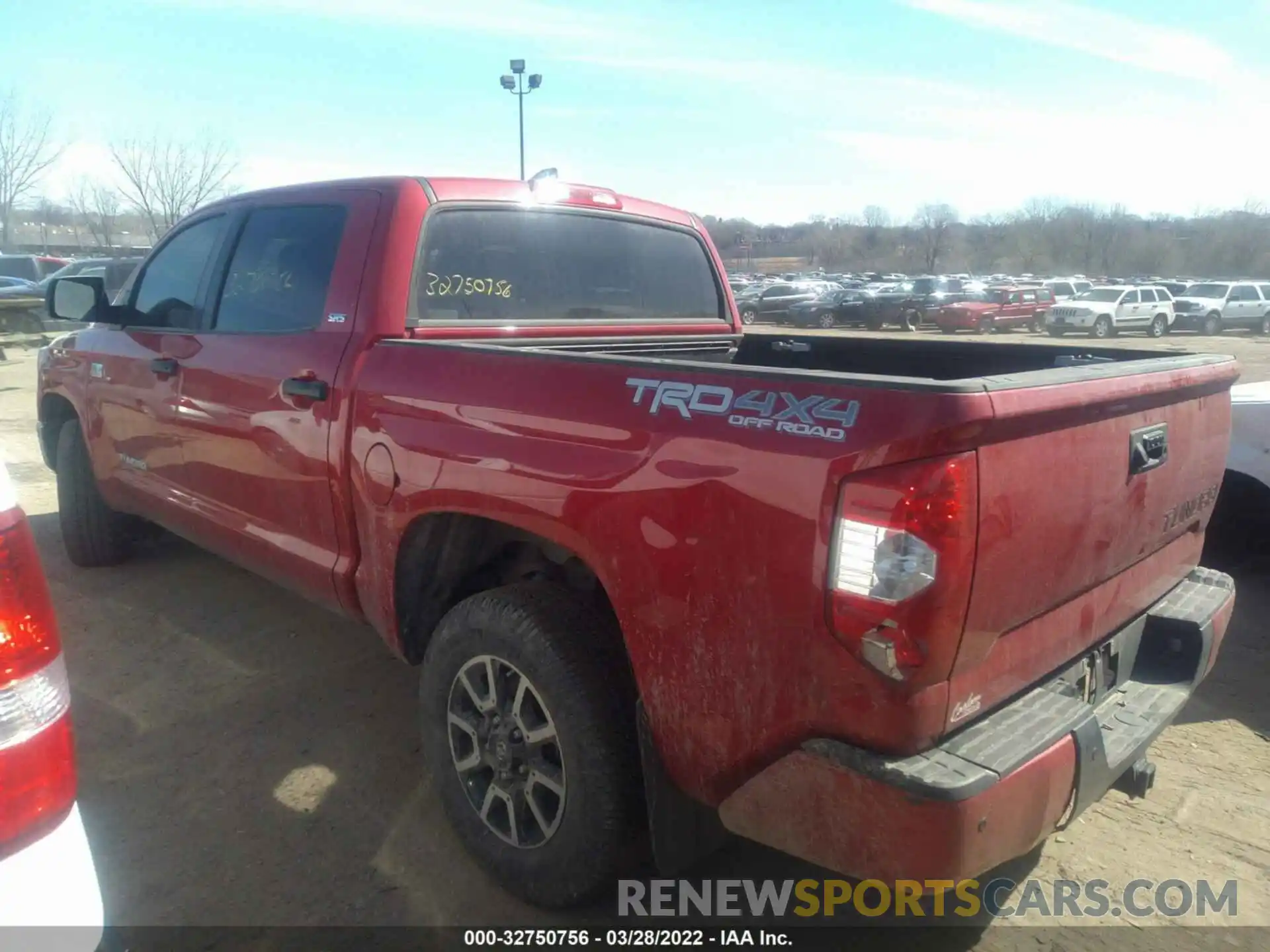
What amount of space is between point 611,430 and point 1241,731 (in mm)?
3117

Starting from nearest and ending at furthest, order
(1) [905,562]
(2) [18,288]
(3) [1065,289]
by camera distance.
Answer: (1) [905,562], (2) [18,288], (3) [1065,289]

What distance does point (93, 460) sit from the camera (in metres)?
4.92

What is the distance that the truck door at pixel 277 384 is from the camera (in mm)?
3201

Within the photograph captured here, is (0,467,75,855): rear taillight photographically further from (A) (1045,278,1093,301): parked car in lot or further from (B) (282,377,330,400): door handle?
(A) (1045,278,1093,301): parked car in lot

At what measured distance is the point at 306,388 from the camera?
3.17 metres

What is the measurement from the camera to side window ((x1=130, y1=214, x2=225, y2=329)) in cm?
405

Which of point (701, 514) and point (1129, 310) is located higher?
point (701, 514)

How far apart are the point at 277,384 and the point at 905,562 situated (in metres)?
2.39

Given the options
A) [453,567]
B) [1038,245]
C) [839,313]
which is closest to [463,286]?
[453,567]

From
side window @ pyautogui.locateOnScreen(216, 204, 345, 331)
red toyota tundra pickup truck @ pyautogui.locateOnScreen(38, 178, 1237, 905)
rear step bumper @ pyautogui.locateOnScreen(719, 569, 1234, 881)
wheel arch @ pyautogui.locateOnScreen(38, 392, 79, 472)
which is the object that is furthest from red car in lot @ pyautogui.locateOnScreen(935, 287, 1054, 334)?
rear step bumper @ pyautogui.locateOnScreen(719, 569, 1234, 881)

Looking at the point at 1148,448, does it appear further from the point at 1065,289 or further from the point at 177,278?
the point at 1065,289

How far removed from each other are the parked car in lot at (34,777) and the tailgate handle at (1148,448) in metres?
2.29

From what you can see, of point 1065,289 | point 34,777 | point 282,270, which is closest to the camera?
point 34,777

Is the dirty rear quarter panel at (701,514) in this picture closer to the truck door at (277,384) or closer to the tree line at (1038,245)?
the truck door at (277,384)
